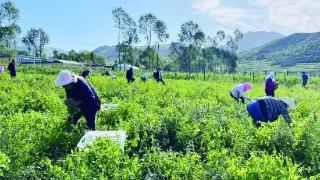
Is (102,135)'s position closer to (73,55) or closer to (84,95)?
(84,95)

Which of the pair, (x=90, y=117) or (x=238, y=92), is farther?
(x=238, y=92)

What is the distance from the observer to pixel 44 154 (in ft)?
Result: 20.9

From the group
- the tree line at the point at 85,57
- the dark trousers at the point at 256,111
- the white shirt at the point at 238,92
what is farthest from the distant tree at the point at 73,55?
the dark trousers at the point at 256,111

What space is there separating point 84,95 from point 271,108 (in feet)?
10.7

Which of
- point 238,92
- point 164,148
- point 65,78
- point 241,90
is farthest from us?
point 238,92

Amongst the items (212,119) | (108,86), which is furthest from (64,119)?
(108,86)

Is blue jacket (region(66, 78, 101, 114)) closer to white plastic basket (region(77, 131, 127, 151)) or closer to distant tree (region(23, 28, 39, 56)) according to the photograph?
white plastic basket (region(77, 131, 127, 151))

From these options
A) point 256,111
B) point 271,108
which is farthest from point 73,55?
point 271,108

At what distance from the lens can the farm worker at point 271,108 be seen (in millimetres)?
7203

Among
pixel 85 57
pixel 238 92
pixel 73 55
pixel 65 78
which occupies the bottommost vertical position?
pixel 238 92

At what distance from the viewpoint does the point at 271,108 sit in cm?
725

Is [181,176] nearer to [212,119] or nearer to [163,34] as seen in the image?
[212,119]

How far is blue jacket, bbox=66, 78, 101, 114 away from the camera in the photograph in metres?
7.23

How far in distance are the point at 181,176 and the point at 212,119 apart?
124 inches
